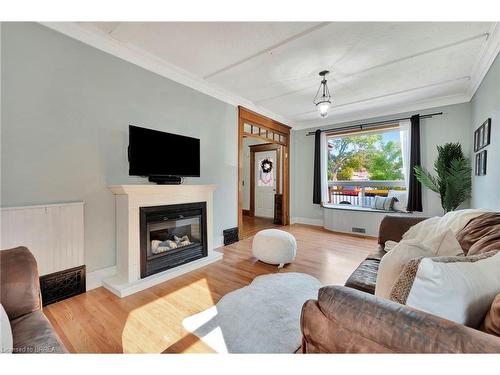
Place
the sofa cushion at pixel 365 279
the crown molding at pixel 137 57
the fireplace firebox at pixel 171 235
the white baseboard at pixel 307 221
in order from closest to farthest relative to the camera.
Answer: the sofa cushion at pixel 365 279 → the crown molding at pixel 137 57 → the fireplace firebox at pixel 171 235 → the white baseboard at pixel 307 221

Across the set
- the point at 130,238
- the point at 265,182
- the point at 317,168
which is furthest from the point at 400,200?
the point at 130,238

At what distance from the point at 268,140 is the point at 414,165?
2.84 meters

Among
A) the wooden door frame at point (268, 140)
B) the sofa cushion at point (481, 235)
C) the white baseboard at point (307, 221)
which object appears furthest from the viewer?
the white baseboard at point (307, 221)

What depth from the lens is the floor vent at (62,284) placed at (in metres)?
1.96

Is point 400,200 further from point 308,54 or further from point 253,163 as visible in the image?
point 253,163

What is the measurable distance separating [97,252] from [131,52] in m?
2.19

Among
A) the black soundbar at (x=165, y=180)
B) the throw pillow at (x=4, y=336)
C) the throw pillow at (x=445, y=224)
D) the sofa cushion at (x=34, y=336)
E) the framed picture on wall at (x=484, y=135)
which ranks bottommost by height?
the sofa cushion at (x=34, y=336)

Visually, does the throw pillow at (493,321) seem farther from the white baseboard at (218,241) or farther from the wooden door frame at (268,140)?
the wooden door frame at (268,140)

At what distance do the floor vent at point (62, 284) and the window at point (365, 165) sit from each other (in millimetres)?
5017

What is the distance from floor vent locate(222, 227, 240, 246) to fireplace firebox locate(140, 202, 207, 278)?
74 cm

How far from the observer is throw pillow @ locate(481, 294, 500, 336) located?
65 centimetres

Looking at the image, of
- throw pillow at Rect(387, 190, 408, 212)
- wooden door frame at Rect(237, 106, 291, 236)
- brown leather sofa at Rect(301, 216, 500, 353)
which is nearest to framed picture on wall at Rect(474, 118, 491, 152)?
throw pillow at Rect(387, 190, 408, 212)

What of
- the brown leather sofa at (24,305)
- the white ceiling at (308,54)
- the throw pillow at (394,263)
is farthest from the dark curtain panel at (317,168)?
the brown leather sofa at (24,305)

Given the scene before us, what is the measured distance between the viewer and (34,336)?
897 mm
